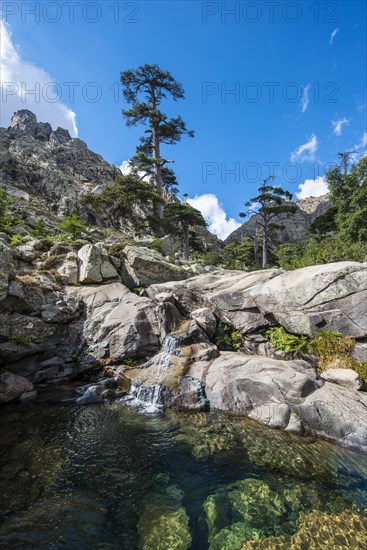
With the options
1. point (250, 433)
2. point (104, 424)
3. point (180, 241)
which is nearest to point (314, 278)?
point (250, 433)

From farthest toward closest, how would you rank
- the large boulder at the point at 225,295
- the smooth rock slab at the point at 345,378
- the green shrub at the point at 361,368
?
1. the large boulder at the point at 225,295
2. the green shrub at the point at 361,368
3. the smooth rock slab at the point at 345,378

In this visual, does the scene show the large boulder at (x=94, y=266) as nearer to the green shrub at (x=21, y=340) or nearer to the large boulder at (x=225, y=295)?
the large boulder at (x=225, y=295)

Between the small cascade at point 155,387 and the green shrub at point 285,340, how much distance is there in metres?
4.39

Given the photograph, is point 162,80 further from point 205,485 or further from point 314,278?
point 205,485

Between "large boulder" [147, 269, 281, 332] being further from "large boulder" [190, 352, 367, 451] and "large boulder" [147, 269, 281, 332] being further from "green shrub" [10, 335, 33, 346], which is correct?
"green shrub" [10, 335, 33, 346]

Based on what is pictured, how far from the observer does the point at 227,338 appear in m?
13.4

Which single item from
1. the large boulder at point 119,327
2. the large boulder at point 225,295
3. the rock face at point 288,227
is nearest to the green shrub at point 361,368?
the large boulder at point 225,295

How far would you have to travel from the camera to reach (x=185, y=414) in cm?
912

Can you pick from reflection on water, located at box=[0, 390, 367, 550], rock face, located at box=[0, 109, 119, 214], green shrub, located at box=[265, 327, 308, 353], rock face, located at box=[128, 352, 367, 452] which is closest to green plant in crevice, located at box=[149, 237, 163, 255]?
rock face, located at box=[128, 352, 367, 452]

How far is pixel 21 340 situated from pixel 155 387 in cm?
578

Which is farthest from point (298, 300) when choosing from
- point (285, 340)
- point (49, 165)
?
point (49, 165)

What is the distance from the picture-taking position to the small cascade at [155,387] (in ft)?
32.7

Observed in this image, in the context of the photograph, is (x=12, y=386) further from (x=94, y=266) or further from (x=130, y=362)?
(x=94, y=266)

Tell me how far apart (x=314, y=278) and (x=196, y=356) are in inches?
244
